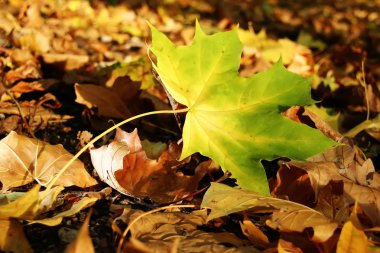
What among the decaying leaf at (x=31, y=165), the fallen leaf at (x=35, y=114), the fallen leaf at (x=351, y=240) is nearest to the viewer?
the fallen leaf at (x=351, y=240)

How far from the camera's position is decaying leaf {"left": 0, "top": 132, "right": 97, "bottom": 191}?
0.90m

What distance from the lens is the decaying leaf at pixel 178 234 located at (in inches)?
29.7

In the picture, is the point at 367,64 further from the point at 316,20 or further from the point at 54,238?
the point at 54,238

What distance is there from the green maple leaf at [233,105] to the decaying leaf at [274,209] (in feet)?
0.12

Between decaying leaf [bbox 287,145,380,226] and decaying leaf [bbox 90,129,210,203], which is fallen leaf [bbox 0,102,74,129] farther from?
decaying leaf [bbox 287,145,380,226]

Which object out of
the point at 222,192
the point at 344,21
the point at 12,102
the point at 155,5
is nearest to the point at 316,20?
the point at 344,21

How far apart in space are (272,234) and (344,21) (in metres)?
3.46

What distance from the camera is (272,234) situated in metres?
0.85

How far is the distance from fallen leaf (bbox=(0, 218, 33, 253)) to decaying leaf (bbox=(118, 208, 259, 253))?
17 centimetres

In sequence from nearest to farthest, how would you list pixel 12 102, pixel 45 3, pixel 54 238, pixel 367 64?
pixel 54 238, pixel 12 102, pixel 367 64, pixel 45 3

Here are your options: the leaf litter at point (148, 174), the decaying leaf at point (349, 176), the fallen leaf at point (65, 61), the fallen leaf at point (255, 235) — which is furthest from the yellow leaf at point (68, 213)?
the fallen leaf at point (65, 61)

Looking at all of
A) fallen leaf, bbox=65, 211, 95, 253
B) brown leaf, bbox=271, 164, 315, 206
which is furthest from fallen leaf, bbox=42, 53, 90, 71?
fallen leaf, bbox=65, 211, 95, 253

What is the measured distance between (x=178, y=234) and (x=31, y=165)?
35 centimetres

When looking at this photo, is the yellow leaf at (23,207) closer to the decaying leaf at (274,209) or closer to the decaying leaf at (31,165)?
the decaying leaf at (31,165)
